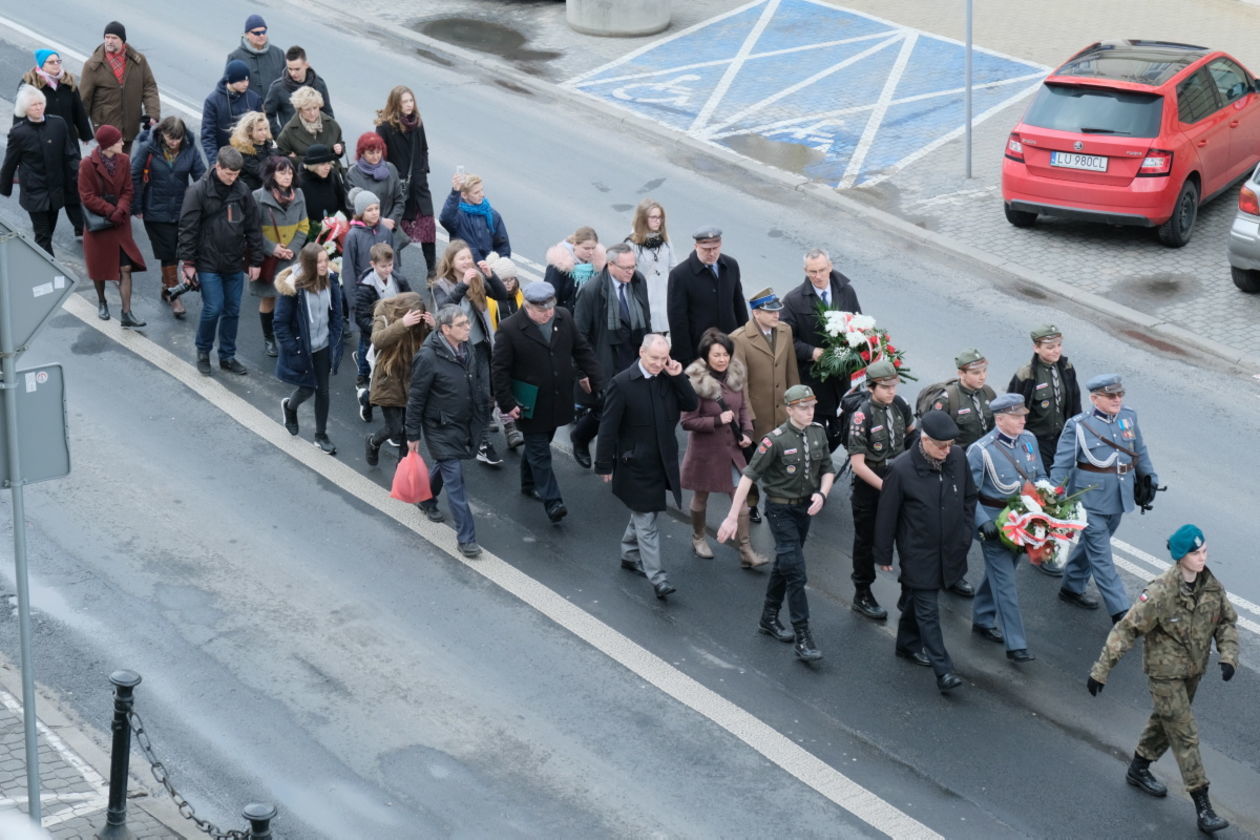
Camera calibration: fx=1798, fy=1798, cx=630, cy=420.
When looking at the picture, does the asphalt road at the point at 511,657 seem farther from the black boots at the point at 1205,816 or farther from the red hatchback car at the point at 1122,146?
the red hatchback car at the point at 1122,146

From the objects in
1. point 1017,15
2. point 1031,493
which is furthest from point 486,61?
point 1031,493

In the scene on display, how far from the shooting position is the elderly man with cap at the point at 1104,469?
37.0ft

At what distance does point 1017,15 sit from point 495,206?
1025cm

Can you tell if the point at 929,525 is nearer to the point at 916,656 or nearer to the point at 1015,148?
the point at 916,656

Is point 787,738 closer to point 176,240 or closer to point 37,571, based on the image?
point 37,571

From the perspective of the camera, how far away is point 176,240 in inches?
599

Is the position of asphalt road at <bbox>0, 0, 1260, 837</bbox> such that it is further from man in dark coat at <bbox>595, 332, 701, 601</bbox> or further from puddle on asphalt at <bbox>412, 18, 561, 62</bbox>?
puddle on asphalt at <bbox>412, 18, 561, 62</bbox>

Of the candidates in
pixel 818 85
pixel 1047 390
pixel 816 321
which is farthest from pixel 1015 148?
pixel 1047 390

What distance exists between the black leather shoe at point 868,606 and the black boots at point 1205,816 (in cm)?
245

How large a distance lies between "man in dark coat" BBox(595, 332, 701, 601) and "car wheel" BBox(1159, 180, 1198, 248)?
772 centimetres

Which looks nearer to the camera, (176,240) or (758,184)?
(176,240)

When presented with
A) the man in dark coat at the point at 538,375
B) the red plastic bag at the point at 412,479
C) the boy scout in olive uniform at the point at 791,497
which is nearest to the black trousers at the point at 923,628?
the boy scout in olive uniform at the point at 791,497

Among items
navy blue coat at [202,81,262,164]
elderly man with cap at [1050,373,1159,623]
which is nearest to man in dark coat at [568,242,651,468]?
elderly man with cap at [1050,373,1159,623]

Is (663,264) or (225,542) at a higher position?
(663,264)
